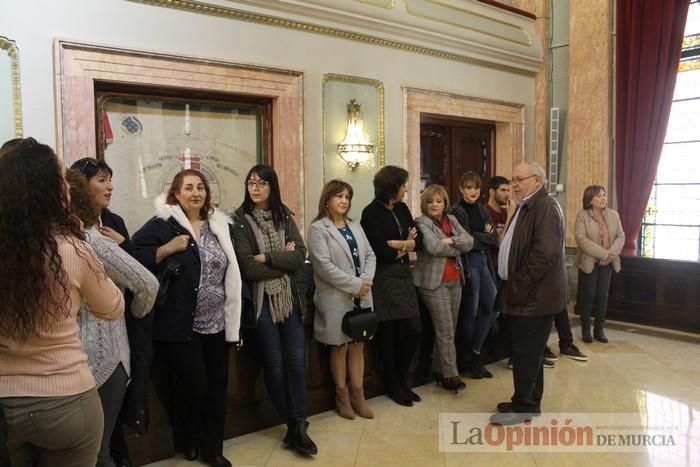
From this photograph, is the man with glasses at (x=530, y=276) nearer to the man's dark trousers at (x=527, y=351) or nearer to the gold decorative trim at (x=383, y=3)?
the man's dark trousers at (x=527, y=351)

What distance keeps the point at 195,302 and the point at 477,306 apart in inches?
90.7

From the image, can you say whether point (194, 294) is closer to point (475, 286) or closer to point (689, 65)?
point (475, 286)

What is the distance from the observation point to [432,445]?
3.30 meters

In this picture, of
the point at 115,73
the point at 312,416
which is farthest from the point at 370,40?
the point at 312,416

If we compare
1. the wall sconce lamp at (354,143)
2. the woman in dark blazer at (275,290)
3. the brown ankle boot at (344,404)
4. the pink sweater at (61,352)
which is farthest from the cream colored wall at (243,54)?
the pink sweater at (61,352)

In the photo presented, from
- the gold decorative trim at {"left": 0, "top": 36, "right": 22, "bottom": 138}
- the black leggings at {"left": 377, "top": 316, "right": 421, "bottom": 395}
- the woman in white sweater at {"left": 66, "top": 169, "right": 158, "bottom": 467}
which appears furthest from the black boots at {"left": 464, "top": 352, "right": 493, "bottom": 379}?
the gold decorative trim at {"left": 0, "top": 36, "right": 22, "bottom": 138}

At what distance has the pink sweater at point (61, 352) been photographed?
1498mm

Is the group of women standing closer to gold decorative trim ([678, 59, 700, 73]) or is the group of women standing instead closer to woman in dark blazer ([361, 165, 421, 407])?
woman in dark blazer ([361, 165, 421, 407])

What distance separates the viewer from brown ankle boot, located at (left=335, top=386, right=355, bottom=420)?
3.69 metres

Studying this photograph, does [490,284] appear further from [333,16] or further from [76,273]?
[76,273]

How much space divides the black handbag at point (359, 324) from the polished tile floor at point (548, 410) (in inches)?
22.6

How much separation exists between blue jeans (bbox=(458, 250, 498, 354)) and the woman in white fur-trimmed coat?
199 centimetres

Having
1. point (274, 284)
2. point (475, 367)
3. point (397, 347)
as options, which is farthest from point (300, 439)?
point (475, 367)

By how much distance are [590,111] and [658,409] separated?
4.06 meters
